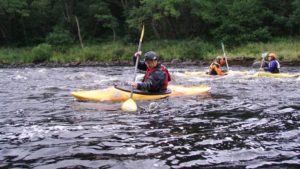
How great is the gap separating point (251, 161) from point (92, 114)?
12.2 feet

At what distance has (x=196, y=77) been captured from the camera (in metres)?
16.0

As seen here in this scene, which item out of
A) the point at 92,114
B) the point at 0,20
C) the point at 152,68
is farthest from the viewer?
the point at 0,20

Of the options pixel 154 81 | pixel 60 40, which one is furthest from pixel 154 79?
pixel 60 40

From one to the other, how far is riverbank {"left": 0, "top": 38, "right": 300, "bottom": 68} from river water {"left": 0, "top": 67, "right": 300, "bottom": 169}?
16498 millimetres

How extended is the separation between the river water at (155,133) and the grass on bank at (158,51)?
17.7 m

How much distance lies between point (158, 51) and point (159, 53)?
996 millimetres

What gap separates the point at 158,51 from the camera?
31891 millimetres

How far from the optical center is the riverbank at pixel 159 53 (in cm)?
2645

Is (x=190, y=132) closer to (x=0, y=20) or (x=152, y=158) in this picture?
(x=152, y=158)

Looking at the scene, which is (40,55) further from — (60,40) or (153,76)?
(153,76)

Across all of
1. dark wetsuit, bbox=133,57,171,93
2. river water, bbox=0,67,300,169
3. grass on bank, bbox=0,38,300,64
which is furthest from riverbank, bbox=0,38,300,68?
river water, bbox=0,67,300,169

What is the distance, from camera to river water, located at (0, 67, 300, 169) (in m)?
4.81

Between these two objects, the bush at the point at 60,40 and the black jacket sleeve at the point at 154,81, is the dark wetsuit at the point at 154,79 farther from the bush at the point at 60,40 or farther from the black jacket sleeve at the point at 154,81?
the bush at the point at 60,40

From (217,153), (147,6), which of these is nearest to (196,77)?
(217,153)
